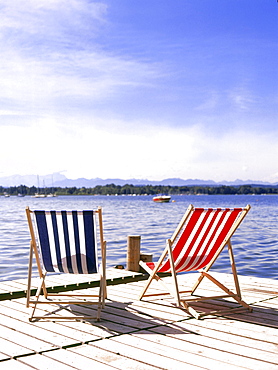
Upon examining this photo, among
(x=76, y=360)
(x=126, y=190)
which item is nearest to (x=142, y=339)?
(x=76, y=360)

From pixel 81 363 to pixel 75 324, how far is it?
33.4 inches

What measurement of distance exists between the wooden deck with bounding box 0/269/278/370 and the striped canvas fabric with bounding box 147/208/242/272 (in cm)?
42

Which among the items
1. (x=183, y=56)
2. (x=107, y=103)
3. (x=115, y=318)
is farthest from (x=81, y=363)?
(x=107, y=103)

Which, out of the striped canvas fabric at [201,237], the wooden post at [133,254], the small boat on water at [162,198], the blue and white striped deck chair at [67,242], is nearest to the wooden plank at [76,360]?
the blue and white striped deck chair at [67,242]

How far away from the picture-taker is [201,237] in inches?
162

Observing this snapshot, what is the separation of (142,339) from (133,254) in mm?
2987

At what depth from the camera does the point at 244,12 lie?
66.1ft

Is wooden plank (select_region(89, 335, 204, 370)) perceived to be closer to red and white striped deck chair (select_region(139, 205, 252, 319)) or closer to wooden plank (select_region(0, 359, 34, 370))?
wooden plank (select_region(0, 359, 34, 370))

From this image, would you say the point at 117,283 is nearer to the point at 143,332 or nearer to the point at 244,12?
the point at 143,332

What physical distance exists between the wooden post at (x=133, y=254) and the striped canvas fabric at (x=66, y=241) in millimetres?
2208

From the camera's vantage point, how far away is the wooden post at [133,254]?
6121 mm

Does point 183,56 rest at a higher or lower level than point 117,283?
higher

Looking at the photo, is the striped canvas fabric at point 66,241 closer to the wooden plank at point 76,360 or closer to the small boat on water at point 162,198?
the wooden plank at point 76,360

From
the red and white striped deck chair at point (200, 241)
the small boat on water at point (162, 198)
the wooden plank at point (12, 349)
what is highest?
the red and white striped deck chair at point (200, 241)
